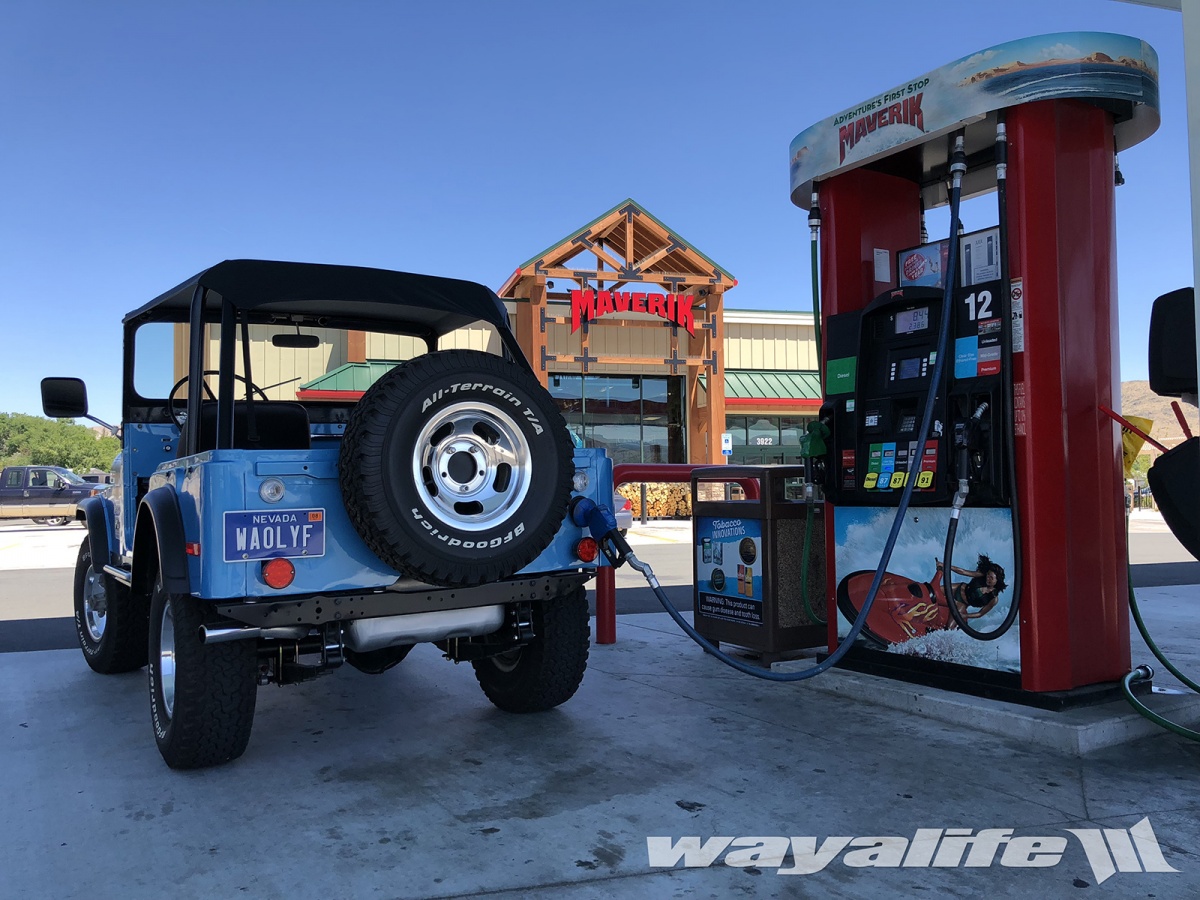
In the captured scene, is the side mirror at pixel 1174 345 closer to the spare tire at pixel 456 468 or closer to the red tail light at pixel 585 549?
the spare tire at pixel 456 468

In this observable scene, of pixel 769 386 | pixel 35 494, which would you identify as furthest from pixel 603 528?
pixel 35 494

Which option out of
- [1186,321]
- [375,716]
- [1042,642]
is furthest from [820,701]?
[1186,321]

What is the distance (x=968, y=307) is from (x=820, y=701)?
2.13 m

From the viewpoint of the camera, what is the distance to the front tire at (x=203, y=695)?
3600 mm

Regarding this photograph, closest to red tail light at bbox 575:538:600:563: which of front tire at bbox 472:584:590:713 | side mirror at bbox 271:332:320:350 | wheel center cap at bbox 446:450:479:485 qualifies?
front tire at bbox 472:584:590:713

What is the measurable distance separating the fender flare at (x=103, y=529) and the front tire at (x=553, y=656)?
251 cm

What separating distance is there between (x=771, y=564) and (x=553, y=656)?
66.5 inches

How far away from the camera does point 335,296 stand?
4293 mm

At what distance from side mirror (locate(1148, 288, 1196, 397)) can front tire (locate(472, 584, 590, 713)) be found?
259 centimetres

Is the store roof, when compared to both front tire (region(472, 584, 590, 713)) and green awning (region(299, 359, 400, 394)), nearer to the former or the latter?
green awning (region(299, 359, 400, 394))

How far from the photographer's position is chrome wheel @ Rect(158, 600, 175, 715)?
153 inches

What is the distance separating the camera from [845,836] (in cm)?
297

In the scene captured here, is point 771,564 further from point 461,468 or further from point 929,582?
point 461,468

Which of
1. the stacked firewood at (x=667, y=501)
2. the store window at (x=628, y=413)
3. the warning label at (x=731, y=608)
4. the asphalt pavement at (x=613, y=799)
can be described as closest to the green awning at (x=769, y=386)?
the store window at (x=628, y=413)
